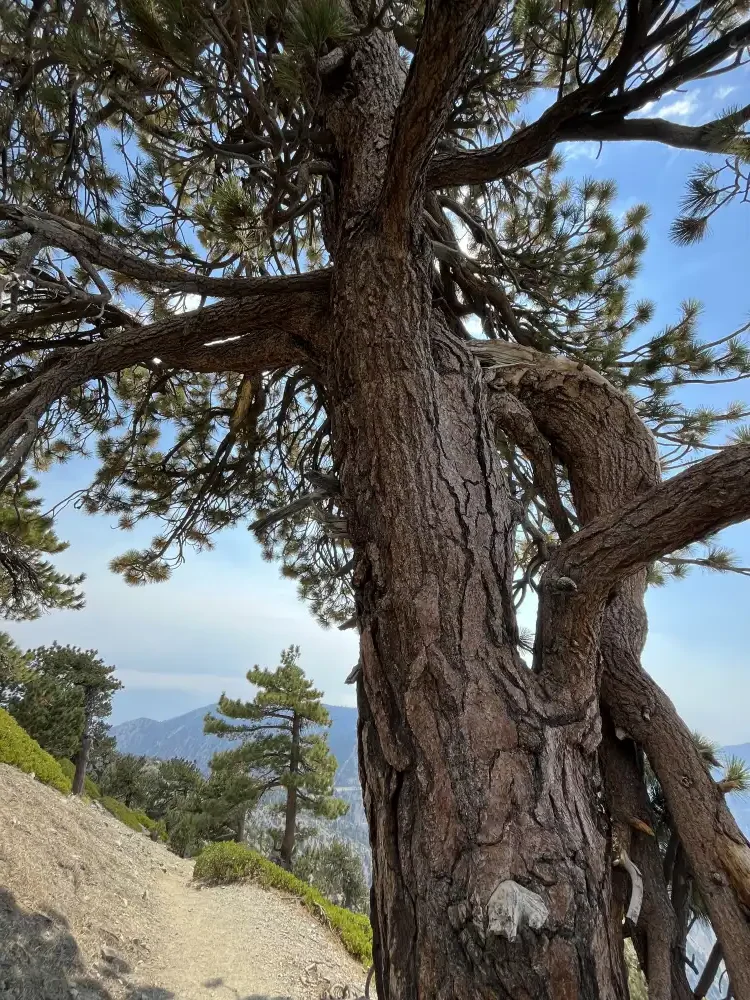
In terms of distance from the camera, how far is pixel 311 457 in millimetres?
3904

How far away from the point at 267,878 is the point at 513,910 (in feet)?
29.7

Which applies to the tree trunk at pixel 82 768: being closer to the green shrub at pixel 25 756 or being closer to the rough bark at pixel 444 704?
the green shrub at pixel 25 756

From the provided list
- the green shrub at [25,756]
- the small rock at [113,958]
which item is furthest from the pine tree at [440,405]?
the green shrub at [25,756]

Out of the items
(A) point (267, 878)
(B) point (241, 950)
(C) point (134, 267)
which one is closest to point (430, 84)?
(C) point (134, 267)

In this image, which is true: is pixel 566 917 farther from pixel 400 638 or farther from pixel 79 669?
pixel 79 669

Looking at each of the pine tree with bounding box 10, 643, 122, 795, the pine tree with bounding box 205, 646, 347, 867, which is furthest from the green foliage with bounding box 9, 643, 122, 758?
the pine tree with bounding box 205, 646, 347, 867

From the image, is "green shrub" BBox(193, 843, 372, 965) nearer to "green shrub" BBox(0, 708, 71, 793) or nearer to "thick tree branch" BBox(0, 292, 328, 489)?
"green shrub" BBox(0, 708, 71, 793)

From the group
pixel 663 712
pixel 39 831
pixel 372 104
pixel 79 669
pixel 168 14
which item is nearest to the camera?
pixel 168 14

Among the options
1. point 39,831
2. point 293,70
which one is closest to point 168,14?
point 293,70

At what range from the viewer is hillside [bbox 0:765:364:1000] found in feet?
13.2

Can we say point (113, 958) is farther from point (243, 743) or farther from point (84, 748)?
point (84, 748)

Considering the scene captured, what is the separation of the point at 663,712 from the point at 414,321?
4.86 ft

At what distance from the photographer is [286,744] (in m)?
12.2

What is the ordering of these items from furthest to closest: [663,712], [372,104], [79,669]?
[79,669] → [372,104] → [663,712]
